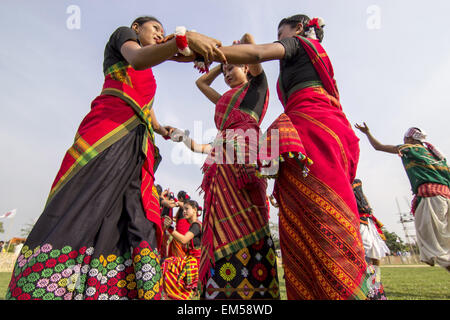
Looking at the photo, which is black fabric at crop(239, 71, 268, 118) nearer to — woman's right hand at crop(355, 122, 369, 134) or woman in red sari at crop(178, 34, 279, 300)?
woman in red sari at crop(178, 34, 279, 300)

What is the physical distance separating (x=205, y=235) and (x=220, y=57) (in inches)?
50.7

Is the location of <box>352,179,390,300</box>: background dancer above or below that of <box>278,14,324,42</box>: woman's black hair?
below

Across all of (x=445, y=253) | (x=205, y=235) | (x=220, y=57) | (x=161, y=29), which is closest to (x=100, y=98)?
(x=161, y=29)

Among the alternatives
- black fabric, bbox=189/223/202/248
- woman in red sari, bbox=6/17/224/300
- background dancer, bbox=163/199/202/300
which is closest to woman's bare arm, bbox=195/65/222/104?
woman in red sari, bbox=6/17/224/300

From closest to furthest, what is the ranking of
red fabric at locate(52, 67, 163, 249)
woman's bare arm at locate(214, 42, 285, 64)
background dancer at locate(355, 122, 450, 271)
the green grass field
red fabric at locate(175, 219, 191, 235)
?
woman's bare arm at locate(214, 42, 285, 64), red fabric at locate(52, 67, 163, 249), the green grass field, background dancer at locate(355, 122, 450, 271), red fabric at locate(175, 219, 191, 235)

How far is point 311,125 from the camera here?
75.7 inches

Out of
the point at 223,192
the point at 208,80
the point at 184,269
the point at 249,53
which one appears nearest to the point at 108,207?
the point at 223,192

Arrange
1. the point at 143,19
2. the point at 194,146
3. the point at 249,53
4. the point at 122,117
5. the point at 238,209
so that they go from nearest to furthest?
the point at 249,53 → the point at 122,117 → the point at 238,209 → the point at 143,19 → the point at 194,146

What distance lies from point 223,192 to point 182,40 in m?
1.15

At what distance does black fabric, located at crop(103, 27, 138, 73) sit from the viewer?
79.6 inches

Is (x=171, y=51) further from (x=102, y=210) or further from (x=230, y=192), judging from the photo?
(x=230, y=192)

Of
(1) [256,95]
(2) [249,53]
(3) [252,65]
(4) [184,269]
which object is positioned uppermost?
(3) [252,65]

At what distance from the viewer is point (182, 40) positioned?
5.14 feet
